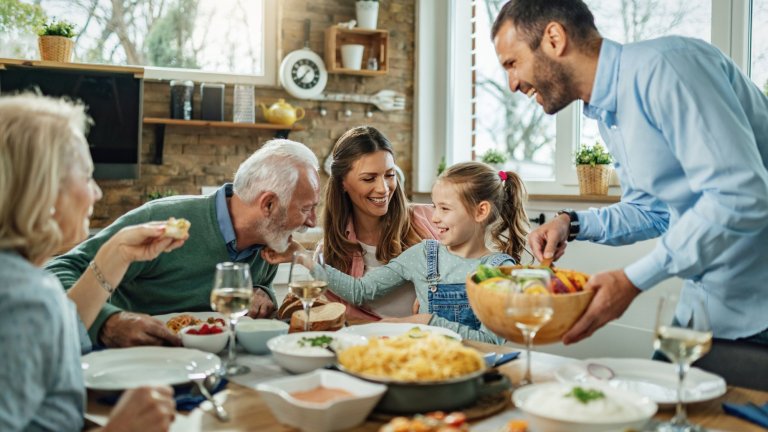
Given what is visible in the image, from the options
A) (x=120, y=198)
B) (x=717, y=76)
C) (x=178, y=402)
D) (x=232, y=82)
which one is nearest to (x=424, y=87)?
(x=232, y=82)

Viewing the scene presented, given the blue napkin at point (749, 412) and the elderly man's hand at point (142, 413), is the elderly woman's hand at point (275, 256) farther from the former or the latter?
the blue napkin at point (749, 412)

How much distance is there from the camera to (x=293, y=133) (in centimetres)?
514

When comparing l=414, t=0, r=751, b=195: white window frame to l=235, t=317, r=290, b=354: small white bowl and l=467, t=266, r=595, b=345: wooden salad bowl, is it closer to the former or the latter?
l=235, t=317, r=290, b=354: small white bowl

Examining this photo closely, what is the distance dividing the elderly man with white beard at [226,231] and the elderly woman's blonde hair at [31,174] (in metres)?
0.94

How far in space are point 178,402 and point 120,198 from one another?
3722 mm

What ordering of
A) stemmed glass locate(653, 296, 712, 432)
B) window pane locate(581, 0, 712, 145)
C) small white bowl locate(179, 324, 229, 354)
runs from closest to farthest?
stemmed glass locate(653, 296, 712, 432), small white bowl locate(179, 324, 229, 354), window pane locate(581, 0, 712, 145)

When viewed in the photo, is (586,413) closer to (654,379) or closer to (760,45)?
(654,379)

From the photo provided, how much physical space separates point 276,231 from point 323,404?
3.95 feet

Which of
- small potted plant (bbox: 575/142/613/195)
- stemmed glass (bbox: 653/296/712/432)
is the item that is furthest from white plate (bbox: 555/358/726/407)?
small potted plant (bbox: 575/142/613/195)

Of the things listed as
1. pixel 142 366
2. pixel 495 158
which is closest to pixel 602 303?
pixel 142 366

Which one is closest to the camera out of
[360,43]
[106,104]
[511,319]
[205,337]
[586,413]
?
[586,413]

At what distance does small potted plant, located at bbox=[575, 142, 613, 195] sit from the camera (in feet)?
12.7

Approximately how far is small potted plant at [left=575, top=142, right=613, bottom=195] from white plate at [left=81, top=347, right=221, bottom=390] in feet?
9.38

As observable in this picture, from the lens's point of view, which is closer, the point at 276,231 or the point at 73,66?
the point at 276,231
